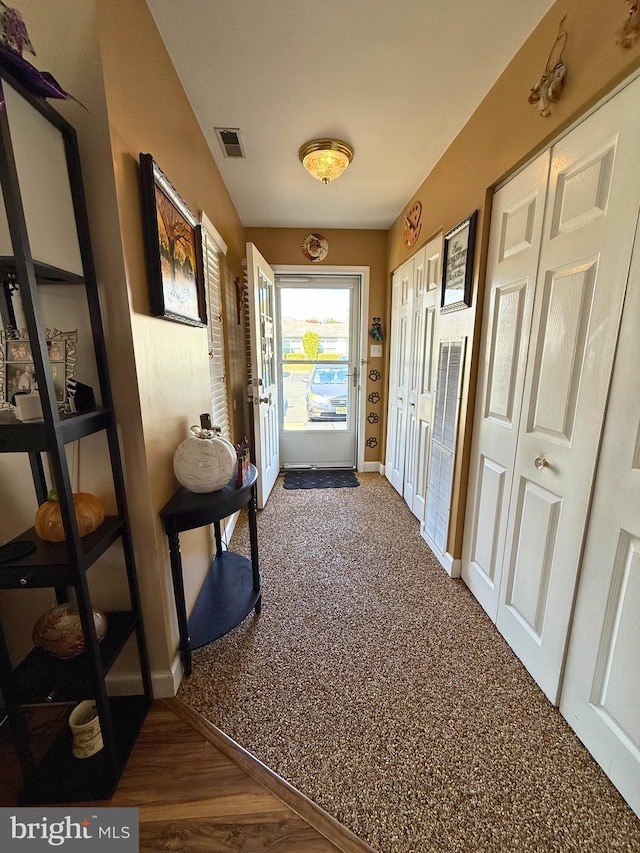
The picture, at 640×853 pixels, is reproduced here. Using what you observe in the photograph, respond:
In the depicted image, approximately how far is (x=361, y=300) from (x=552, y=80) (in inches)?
86.4

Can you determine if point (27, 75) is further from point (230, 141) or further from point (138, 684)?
point (138, 684)

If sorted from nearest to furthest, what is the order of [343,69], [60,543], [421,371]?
[60,543] → [343,69] → [421,371]

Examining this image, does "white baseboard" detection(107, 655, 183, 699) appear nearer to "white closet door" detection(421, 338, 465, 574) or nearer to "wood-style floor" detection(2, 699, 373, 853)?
"wood-style floor" detection(2, 699, 373, 853)

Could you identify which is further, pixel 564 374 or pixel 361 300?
pixel 361 300

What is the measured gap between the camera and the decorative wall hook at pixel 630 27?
84 centimetres

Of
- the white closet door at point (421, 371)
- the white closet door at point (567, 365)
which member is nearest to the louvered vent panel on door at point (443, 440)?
the white closet door at point (421, 371)

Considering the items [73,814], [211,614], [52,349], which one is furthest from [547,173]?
[73,814]

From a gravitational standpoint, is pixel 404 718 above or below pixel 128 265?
below

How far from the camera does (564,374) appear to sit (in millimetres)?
1151

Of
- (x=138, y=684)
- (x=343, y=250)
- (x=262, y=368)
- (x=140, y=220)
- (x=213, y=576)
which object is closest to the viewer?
(x=140, y=220)

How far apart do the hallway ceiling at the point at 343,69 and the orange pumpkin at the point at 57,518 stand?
64.2 inches

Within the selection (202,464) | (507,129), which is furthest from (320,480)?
(507,129)

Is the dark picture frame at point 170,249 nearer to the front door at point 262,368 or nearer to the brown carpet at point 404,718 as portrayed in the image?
the front door at point 262,368

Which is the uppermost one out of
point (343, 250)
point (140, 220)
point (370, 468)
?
point (343, 250)
